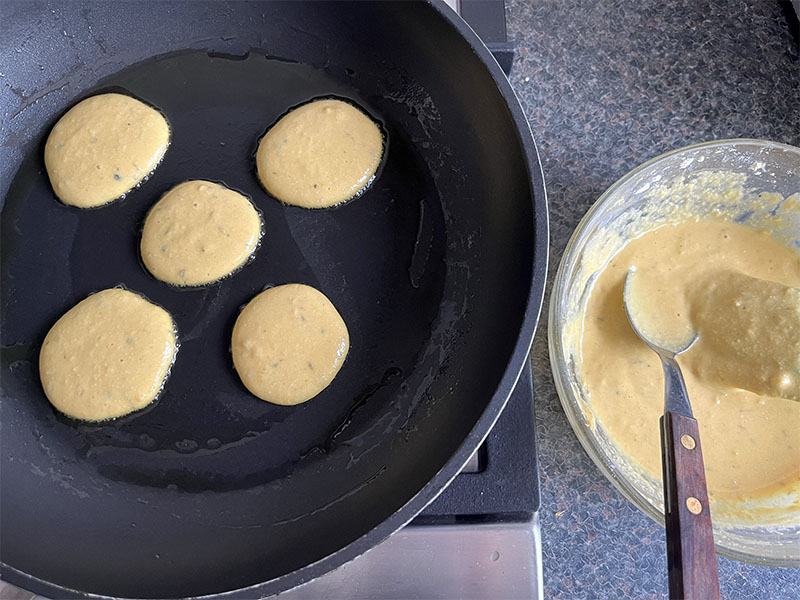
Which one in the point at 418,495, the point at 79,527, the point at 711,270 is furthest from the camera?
the point at 711,270

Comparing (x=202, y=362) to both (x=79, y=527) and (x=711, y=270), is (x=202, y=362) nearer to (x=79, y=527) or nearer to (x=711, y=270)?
(x=79, y=527)

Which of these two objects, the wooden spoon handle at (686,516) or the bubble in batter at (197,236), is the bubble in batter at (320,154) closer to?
the bubble in batter at (197,236)

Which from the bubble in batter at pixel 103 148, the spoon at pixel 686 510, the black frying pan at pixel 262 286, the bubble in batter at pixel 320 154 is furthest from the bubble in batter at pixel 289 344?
the spoon at pixel 686 510

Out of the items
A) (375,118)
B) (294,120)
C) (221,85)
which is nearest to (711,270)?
(375,118)

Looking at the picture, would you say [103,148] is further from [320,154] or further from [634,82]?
[634,82]

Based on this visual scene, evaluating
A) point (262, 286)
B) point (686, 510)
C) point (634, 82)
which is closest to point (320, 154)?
point (262, 286)

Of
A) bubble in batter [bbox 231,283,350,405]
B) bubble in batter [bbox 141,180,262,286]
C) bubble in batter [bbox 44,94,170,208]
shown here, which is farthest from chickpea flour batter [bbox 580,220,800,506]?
bubble in batter [bbox 44,94,170,208]
